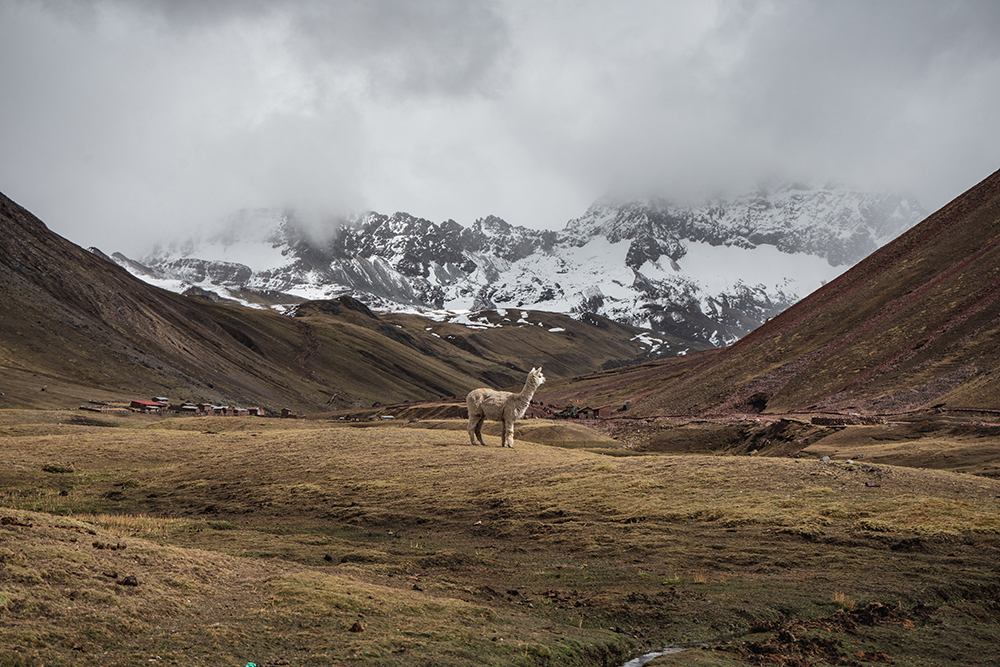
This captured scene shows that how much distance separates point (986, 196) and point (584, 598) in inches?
3444

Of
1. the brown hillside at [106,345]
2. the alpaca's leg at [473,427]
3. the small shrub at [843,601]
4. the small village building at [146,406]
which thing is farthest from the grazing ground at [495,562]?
the brown hillside at [106,345]

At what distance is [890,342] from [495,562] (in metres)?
55.1

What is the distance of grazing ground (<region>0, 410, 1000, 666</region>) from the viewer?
37.2 feet

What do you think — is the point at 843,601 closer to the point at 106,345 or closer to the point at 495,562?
the point at 495,562

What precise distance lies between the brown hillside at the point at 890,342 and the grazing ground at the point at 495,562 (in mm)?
30679

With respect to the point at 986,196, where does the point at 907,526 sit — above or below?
below

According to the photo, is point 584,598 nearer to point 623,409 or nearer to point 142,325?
point 623,409

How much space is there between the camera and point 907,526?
19500 mm

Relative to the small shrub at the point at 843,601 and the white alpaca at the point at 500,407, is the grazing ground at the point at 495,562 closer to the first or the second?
the small shrub at the point at 843,601

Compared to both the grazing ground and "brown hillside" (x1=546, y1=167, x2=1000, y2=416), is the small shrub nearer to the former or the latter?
the grazing ground

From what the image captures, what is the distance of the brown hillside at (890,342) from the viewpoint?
53.1 m

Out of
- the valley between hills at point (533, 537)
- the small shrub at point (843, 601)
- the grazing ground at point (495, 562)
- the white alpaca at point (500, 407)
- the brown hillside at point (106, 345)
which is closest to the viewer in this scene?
the grazing ground at point (495, 562)

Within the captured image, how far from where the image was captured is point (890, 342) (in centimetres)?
6234

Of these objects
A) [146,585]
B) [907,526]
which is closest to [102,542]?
[146,585]
